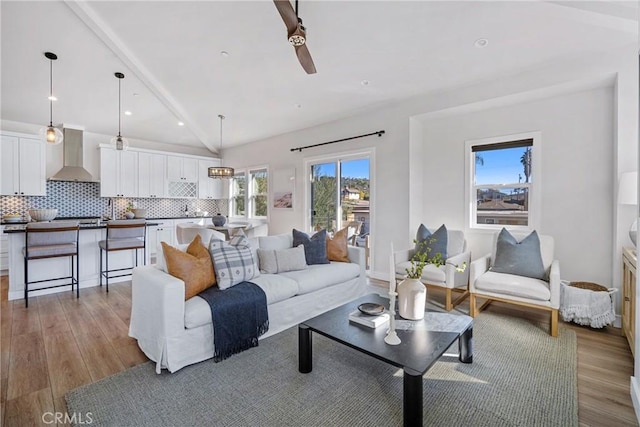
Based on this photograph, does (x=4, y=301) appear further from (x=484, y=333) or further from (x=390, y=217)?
(x=484, y=333)

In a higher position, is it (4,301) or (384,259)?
(384,259)

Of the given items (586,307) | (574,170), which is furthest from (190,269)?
(574,170)

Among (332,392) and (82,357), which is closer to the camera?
(332,392)

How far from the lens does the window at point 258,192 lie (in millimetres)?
7250

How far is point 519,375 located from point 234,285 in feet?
7.76

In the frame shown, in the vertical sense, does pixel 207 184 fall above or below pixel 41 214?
above

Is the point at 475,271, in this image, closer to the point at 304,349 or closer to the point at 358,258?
the point at 358,258

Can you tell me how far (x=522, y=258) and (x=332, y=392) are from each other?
8.63 ft

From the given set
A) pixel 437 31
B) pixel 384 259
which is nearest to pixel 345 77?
pixel 437 31

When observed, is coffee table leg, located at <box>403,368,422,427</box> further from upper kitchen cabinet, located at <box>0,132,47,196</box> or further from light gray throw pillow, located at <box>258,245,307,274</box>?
upper kitchen cabinet, located at <box>0,132,47,196</box>

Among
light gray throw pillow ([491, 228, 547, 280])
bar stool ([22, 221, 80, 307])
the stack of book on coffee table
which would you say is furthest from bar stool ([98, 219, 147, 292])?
light gray throw pillow ([491, 228, 547, 280])

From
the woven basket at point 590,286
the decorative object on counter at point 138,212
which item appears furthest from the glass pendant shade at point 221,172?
the woven basket at point 590,286

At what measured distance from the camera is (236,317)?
2.46 metres

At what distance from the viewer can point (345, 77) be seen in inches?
159
